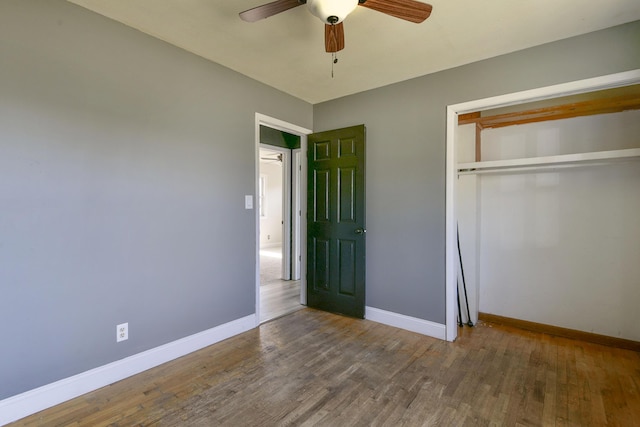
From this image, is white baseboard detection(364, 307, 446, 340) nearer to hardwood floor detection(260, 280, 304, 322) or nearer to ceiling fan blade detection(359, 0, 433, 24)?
hardwood floor detection(260, 280, 304, 322)

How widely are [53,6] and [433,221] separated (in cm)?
329

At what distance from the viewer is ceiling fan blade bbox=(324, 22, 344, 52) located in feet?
5.90

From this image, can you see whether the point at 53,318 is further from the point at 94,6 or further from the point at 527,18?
the point at 527,18

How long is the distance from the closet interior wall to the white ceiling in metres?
1.00

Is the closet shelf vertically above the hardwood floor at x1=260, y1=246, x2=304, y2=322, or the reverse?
the closet shelf

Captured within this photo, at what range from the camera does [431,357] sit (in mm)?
2559

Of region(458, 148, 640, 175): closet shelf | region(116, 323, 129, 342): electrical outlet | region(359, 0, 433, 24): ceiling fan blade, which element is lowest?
region(116, 323, 129, 342): electrical outlet

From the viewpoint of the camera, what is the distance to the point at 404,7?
1617 millimetres

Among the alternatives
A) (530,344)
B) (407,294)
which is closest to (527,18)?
(407,294)

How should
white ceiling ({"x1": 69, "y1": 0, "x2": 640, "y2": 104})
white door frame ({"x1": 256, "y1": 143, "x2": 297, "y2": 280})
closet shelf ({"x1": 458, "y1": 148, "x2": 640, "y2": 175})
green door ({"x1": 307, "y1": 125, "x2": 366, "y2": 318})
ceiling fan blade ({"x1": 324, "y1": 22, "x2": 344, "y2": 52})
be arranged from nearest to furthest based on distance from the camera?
ceiling fan blade ({"x1": 324, "y1": 22, "x2": 344, "y2": 52})
white ceiling ({"x1": 69, "y1": 0, "x2": 640, "y2": 104})
closet shelf ({"x1": 458, "y1": 148, "x2": 640, "y2": 175})
green door ({"x1": 307, "y1": 125, "x2": 366, "y2": 318})
white door frame ({"x1": 256, "y1": 143, "x2": 297, "y2": 280})

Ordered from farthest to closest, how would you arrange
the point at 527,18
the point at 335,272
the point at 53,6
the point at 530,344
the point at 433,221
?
the point at 335,272 < the point at 433,221 < the point at 530,344 < the point at 527,18 < the point at 53,6

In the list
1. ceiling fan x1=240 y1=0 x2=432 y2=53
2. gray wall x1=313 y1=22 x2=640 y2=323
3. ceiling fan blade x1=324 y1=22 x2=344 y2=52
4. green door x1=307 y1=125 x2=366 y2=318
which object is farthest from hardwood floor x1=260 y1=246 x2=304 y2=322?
ceiling fan x1=240 y1=0 x2=432 y2=53

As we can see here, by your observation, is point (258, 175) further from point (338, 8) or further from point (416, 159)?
point (338, 8)

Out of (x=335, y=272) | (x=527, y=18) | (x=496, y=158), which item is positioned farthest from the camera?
(x=335, y=272)
